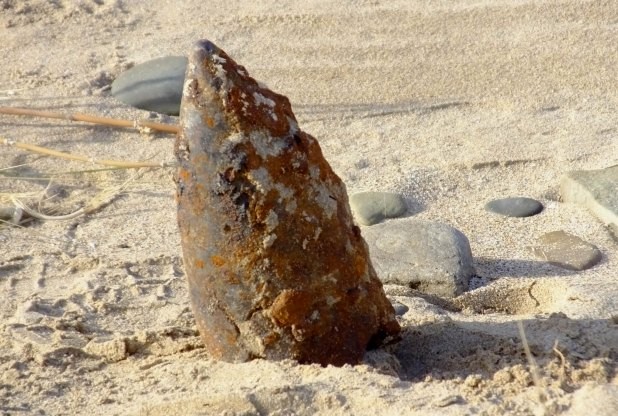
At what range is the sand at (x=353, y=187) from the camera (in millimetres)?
2773

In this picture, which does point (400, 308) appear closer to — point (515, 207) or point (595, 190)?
point (515, 207)

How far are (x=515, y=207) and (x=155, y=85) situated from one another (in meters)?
2.12

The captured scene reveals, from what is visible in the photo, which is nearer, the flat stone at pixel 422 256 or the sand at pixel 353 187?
the sand at pixel 353 187

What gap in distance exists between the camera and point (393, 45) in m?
6.44

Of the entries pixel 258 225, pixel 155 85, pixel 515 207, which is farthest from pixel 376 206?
pixel 258 225

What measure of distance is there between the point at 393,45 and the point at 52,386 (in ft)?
13.1

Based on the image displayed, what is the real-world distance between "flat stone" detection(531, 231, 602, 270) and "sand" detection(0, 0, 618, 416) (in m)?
0.05

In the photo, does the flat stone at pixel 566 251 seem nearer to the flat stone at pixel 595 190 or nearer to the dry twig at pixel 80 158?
the flat stone at pixel 595 190

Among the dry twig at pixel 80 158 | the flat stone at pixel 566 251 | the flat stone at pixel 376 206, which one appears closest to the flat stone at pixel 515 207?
the flat stone at pixel 566 251

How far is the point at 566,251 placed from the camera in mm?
Result: 4453

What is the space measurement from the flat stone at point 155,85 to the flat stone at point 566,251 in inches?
84.6

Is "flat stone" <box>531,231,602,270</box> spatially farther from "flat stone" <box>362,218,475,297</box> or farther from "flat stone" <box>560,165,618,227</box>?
"flat stone" <box>362,218,475,297</box>

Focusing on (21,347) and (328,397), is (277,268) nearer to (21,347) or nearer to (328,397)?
(328,397)

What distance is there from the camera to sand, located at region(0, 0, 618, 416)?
2.77 meters
